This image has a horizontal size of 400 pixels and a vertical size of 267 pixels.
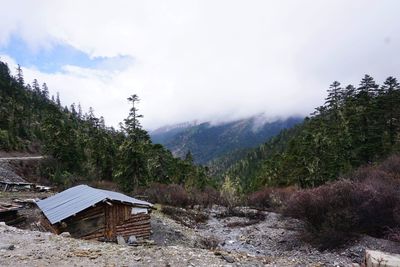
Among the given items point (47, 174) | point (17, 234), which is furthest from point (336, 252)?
point (47, 174)

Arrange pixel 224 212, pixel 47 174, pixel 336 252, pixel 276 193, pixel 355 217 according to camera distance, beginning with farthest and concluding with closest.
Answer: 1. pixel 47 174
2. pixel 276 193
3. pixel 224 212
4. pixel 355 217
5. pixel 336 252

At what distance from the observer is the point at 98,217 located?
21.8m

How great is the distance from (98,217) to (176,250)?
853 centimetres

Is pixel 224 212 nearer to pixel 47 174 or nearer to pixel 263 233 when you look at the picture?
pixel 263 233

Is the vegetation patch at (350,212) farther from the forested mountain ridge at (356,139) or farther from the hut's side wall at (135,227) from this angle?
the forested mountain ridge at (356,139)

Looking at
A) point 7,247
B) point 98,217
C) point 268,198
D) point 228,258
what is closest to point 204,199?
point 268,198

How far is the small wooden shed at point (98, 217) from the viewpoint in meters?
A: 21.2

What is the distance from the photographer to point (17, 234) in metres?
17.7

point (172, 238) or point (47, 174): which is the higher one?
point (47, 174)

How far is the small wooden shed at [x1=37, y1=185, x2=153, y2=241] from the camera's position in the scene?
2122 centimetres

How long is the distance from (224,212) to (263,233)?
14.7 m

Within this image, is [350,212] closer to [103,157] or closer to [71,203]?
[71,203]

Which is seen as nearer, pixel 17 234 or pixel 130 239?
pixel 17 234

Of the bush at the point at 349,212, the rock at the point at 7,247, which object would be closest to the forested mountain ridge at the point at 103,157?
the bush at the point at 349,212
